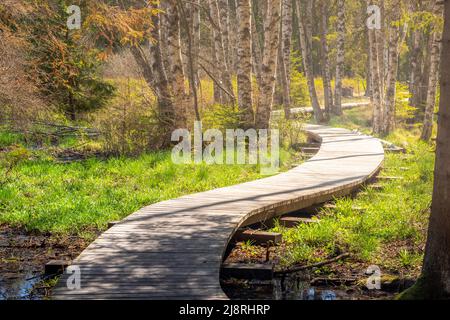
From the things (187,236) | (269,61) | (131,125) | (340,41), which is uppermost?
(340,41)

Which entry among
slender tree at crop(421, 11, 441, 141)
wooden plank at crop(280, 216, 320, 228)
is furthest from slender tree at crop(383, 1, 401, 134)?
wooden plank at crop(280, 216, 320, 228)

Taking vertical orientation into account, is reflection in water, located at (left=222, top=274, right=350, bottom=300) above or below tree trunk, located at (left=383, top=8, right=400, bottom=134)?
below

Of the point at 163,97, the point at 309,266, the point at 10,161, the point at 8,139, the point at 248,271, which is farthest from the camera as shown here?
the point at 8,139

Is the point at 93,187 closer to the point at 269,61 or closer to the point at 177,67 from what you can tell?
the point at 177,67

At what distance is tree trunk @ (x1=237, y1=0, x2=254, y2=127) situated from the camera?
56.6 ft

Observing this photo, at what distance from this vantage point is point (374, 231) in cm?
958

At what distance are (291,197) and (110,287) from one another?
4.96 m

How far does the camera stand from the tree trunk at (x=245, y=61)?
1727 centimetres

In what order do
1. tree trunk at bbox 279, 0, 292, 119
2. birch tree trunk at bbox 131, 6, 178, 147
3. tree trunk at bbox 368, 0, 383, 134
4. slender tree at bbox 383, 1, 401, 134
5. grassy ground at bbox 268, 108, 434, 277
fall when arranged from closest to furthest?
grassy ground at bbox 268, 108, 434, 277 < birch tree trunk at bbox 131, 6, 178, 147 < slender tree at bbox 383, 1, 401, 134 < tree trunk at bbox 368, 0, 383, 134 < tree trunk at bbox 279, 0, 292, 119

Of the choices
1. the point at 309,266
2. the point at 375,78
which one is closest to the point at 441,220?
the point at 309,266

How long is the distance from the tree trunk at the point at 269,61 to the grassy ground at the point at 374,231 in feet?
16.2

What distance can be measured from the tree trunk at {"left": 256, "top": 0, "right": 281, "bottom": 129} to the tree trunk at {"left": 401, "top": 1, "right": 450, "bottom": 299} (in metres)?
11.1

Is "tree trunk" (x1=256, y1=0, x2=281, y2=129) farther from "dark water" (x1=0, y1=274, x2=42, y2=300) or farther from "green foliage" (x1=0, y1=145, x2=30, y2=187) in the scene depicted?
"dark water" (x1=0, y1=274, x2=42, y2=300)

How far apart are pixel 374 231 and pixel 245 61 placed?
9.23 meters
